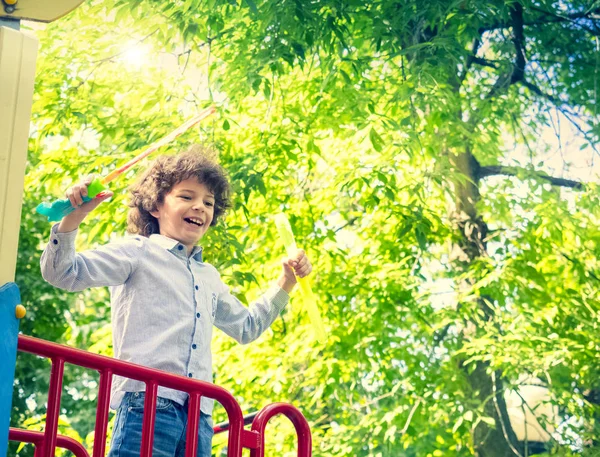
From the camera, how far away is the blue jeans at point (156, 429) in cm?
212

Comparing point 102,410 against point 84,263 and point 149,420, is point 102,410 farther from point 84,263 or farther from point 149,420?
point 84,263

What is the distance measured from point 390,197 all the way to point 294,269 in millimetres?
2582

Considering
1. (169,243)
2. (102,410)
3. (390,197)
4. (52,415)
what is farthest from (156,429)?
(390,197)

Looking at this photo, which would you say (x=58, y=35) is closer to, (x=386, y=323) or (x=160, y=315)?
(x=386, y=323)

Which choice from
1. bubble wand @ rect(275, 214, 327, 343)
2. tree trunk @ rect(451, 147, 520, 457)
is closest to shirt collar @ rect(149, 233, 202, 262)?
bubble wand @ rect(275, 214, 327, 343)

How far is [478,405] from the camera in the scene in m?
6.08

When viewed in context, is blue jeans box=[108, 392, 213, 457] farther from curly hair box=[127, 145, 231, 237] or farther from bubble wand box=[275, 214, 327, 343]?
curly hair box=[127, 145, 231, 237]

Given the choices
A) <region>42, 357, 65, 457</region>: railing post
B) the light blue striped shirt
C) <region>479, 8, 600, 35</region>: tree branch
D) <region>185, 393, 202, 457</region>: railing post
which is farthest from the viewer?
<region>479, 8, 600, 35</region>: tree branch

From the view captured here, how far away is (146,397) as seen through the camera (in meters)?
1.96

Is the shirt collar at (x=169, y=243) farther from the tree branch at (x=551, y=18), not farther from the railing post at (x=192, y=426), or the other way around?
the tree branch at (x=551, y=18)

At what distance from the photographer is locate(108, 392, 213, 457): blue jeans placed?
6.95 feet

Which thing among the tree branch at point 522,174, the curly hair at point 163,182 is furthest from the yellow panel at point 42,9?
the tree branch at point 522,174

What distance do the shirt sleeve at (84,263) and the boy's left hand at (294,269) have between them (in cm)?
52

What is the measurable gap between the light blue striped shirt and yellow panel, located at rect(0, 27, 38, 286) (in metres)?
0.56
